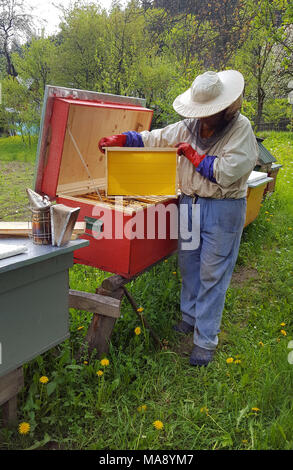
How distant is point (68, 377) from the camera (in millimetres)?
1948

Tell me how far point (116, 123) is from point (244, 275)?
2044mm

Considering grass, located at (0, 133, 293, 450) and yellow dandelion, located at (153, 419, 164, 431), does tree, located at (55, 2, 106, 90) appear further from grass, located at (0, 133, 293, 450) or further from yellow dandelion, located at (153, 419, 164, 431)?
yellow dandelion, located at (153, 419, 164, 431)

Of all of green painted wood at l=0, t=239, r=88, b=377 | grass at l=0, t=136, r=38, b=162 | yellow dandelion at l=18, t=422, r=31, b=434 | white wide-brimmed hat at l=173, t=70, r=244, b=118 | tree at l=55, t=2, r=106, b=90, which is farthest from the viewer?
tree at l=55, t=2, r=106, b=90

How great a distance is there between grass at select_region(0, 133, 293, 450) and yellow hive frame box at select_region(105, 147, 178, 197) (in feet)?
3.05

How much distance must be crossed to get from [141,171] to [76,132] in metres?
0.54

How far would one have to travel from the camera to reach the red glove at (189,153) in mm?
2045

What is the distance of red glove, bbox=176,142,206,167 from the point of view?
204cm

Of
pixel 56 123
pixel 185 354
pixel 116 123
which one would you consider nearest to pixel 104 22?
pixel 116 123

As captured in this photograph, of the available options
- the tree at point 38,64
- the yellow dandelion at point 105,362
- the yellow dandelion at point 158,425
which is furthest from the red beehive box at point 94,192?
the tree at point 38,64

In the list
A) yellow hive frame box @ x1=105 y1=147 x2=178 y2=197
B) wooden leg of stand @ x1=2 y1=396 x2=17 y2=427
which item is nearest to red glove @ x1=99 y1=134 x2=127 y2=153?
yellow hive frame box @ x1=105 y1=147 x2=178 y2=197

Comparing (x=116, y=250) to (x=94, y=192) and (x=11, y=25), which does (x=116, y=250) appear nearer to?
(x=94, y=192)

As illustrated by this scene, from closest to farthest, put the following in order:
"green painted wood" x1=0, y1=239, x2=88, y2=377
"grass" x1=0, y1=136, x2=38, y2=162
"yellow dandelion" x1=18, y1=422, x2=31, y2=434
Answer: "green painted wood" x1=0, y1=239, x2=88, y2=377 → "yellow dandelion" x1=18, y1=422, x2=31, y2=434 → "grass" x1=0, y1=136, x2=38, y2=162

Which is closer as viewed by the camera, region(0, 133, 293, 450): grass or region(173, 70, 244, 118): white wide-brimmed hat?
region(0, 133, 293, 450): grass

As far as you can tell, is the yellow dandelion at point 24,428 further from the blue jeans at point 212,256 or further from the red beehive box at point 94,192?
the blue jeans at point 212,256
